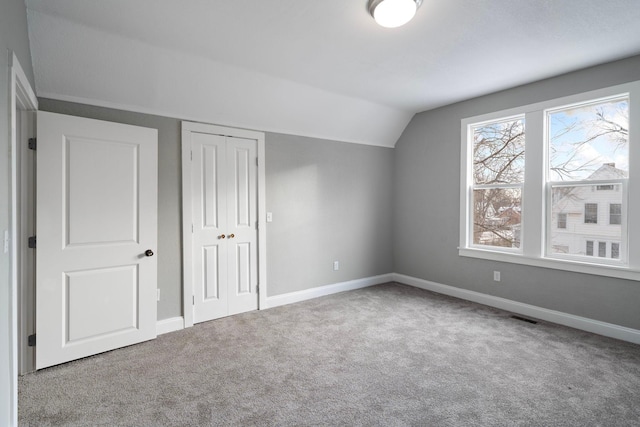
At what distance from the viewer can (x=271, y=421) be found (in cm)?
198

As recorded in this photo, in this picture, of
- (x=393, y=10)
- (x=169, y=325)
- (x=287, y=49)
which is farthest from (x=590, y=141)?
(x=169, y=325)

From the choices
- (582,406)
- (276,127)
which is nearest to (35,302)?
(276,127)

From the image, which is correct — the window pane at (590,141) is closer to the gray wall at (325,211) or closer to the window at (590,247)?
the window at (590,247)

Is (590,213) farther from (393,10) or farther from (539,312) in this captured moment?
(393,10)

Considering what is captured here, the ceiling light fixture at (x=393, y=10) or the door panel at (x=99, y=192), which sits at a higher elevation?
the ceiling light fixture at (x=393, y=10)

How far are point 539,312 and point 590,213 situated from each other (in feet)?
3.91

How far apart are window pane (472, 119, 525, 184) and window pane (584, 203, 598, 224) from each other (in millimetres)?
708

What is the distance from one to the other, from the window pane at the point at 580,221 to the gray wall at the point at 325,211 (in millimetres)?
2293

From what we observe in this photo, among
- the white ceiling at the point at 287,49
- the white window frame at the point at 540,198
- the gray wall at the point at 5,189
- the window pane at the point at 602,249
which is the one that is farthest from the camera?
the window pane at the point at 602,249

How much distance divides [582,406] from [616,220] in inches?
78.7

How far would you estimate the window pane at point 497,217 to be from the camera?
13.1ft

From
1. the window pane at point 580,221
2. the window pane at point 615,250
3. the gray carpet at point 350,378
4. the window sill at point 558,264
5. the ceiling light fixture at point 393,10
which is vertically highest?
the ceiling light fixture at point 393,10

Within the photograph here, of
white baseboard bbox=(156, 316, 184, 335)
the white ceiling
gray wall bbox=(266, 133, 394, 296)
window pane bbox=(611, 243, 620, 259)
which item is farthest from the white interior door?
window pane bbox=(611, 243, 620, 259)

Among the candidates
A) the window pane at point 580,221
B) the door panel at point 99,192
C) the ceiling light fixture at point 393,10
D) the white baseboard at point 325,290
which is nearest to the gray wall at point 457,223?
the window pane at point 580,221
